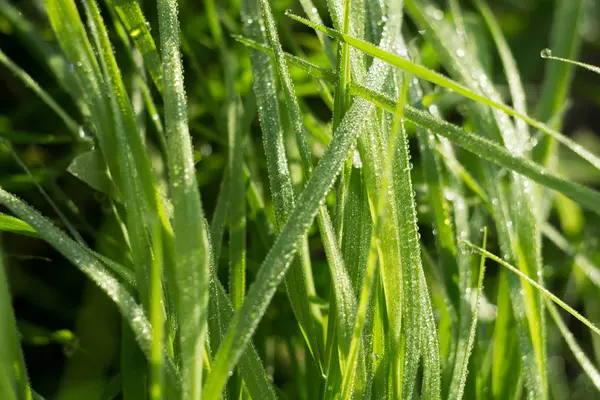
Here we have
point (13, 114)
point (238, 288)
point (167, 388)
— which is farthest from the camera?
point (13, 114)

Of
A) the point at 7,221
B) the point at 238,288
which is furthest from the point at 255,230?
the point at 7,221

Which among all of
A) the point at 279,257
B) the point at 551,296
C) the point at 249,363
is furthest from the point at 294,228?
the point at 551,296

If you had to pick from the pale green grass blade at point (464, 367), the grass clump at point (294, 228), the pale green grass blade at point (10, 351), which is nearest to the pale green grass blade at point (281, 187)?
the grass clump at point (294, 228)

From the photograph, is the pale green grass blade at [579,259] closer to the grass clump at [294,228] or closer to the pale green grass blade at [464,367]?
the grass clump at [294,228]

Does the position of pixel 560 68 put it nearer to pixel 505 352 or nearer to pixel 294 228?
pixel 505 352

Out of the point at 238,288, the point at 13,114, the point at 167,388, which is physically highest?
the point at 13,114

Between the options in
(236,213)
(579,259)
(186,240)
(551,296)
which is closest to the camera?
(186,240)

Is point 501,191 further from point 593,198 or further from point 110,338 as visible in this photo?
point 110,338

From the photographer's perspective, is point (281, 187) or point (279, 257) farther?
point (281, 187)
